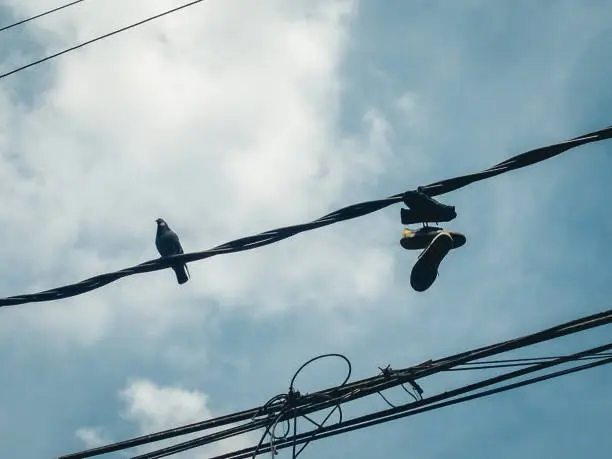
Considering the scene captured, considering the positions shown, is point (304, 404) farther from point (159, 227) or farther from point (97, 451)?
point (159, 227)

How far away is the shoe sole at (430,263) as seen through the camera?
5.60 meters

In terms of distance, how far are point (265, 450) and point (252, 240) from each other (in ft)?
4.66

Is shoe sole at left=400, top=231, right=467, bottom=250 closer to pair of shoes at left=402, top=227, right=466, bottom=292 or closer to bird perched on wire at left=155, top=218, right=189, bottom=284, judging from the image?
pair of shoes at left=402, top=227, right=466, bottom=292

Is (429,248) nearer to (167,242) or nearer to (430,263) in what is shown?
(430,263)

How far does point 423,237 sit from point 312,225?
2.99 feet

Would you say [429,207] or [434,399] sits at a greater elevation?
[429,207]

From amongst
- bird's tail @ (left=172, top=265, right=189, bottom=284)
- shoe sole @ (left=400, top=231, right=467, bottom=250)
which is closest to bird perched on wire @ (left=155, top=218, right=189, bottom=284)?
bird's tail @ (left=172, top=265, right=189, bottom=284)

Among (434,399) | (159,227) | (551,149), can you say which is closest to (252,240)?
(434,399)

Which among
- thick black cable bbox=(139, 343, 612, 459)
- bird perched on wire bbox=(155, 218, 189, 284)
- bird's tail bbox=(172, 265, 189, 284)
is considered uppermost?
bird perched on wire bbox=(155, 218, 189, 284)

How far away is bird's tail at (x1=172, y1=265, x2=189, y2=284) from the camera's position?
221 inches

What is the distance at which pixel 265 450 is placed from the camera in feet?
18.6

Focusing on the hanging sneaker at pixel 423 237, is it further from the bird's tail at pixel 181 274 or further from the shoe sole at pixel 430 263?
the bird's tail at pixel 181 274

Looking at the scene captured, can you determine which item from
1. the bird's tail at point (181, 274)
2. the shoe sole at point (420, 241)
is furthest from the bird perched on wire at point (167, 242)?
the shoe sole at point (420, 241)

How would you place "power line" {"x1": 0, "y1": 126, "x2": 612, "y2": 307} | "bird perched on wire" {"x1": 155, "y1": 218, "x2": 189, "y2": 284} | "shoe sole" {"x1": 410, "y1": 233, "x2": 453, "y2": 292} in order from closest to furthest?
"power line" {"x1": 0, "y1": 126, "x2": 612, "y2": 307}, "shoe sole" {"x1": 410, "y1": 233, "x2": 453, "y2": 292}, "bird perched on wire" {"x1": 155, "y1": 218, "x2": 189, "y2": 284}
